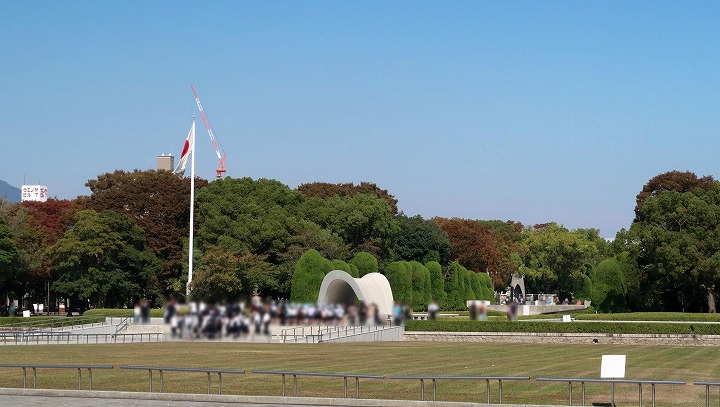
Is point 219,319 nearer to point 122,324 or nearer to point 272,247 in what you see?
point 122,324

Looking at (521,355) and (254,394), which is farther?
(521,355)

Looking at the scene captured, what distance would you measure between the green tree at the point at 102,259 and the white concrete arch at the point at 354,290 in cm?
2647

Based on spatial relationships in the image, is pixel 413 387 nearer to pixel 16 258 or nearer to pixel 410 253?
pixel 16 258

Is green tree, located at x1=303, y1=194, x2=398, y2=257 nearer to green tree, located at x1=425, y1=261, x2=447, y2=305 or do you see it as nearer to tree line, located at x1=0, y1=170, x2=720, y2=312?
tree line, located at x1=0, y1=170, x2=720, y2=312

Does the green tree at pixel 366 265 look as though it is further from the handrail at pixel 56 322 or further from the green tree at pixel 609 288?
the handrail at pixel 56 322

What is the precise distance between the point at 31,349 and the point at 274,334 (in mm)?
12301

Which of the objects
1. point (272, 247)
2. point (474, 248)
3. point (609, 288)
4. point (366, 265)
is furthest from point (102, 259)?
point (474, 248)

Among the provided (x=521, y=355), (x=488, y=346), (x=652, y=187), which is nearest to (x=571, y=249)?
(x=652, y=187)

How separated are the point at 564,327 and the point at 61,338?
2792 cm

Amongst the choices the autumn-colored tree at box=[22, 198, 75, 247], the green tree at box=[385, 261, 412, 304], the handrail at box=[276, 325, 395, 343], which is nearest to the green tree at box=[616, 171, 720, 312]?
the green tree at box=[385, 261, 412, 304]

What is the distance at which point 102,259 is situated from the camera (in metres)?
87.7

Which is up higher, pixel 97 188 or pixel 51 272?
pixel 97 188

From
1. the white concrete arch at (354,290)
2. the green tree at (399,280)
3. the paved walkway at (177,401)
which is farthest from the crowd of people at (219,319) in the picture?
the green tree at (399,280)

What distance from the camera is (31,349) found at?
46969mm
